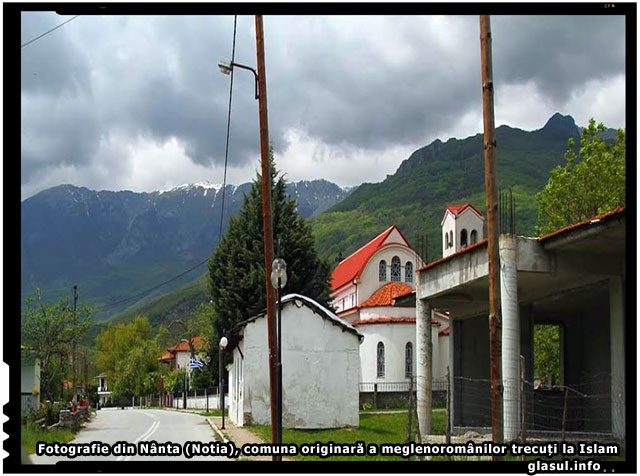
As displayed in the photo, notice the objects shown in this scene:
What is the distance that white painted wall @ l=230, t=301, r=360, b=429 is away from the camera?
24500 millimetres

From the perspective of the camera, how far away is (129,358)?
72438mm

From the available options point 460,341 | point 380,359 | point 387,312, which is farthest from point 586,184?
point 380,359

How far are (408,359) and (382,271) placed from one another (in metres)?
11.9

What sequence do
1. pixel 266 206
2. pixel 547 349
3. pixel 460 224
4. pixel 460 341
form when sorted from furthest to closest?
pixel 547 349 → pixel 460 224 → pixel 460 341 → pixel 266 206

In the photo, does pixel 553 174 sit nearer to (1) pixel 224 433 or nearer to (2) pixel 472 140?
(1) pixel 224 433

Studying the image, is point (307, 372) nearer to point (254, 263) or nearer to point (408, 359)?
point (254, 263)

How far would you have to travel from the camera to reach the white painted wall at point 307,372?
24.5m

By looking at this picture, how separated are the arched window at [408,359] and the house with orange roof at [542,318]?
40.4 feet

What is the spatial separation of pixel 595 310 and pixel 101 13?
744 inches

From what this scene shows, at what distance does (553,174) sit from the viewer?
36.8 m

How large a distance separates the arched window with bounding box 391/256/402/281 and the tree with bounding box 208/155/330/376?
1503 centimetres

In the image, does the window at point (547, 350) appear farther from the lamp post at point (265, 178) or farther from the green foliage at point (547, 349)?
the lamp post at point (265, 178)

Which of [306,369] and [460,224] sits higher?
[460,224]

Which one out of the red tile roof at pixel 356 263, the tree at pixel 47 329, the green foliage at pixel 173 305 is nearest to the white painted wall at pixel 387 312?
the red tile roof at pixel 356 263
